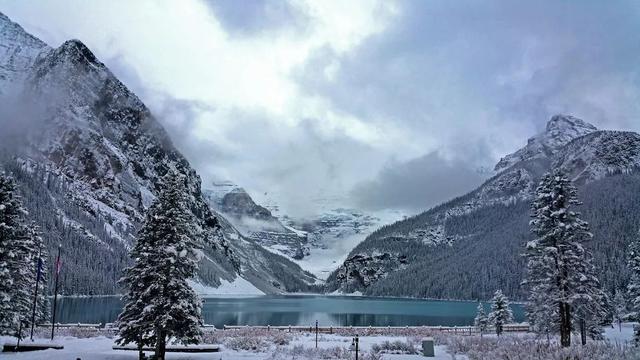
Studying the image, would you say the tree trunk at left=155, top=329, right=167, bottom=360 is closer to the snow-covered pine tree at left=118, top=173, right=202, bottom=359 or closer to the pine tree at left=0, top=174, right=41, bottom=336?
the snow-covered pine tree at left=118, top=173, right=202, bottom=359

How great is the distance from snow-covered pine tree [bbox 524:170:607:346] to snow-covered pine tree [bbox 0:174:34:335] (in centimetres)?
3351

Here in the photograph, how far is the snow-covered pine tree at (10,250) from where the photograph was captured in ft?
109

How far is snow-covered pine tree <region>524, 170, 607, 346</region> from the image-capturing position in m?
35.7

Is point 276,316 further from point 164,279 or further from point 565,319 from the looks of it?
point 164,279

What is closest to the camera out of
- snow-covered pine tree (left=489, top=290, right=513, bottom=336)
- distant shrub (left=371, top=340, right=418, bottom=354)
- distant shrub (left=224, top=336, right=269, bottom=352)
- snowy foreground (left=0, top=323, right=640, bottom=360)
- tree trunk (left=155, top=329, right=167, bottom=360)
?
snowy foreground (left=0, top=323, right=640, bottom=360)

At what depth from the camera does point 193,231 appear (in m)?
29.5

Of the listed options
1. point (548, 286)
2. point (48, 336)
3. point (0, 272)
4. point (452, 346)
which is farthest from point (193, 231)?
point (548, 286)

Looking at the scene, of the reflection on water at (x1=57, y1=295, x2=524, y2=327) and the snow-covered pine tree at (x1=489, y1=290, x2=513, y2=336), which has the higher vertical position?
the snow-covered pine tree at (x1=489, y1=290, x2=513, y2=336)

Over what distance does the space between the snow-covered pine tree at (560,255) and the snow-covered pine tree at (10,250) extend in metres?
33.5

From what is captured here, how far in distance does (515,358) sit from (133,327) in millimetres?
18145

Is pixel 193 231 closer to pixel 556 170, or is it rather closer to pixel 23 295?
pixel 23 295

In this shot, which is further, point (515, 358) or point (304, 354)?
point (304, 354)

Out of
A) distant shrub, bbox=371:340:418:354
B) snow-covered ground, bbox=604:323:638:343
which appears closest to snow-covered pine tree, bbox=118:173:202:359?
distant shrub, bbox=371:340:418:354

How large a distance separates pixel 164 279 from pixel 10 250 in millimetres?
12846
